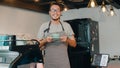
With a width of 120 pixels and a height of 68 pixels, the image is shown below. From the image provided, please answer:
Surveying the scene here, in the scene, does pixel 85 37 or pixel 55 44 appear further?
pixel 85 37

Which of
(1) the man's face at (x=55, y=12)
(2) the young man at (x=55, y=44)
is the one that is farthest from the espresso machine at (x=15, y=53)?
(1) the man's face at (x=55, y=12)

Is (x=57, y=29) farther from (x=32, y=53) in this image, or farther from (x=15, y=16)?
(x=15, y=16)

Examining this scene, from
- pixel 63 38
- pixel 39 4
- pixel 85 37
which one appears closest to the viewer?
pixel 63 38

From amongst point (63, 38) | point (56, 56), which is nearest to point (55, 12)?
point (63, 38)

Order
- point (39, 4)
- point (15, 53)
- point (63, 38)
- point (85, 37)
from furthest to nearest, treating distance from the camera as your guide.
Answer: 1. point (39, 4)
2. point (85, 37)
3. point (63, 38)
4. point (15, 53)

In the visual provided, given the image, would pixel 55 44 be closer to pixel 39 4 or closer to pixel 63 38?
pixel 63 38

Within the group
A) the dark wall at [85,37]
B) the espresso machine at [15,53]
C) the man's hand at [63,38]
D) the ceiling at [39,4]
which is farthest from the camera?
the ceiling at [39,4]

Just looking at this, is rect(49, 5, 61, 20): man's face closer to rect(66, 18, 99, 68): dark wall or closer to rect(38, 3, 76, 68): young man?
rect(38, 3, 76, 68): young man

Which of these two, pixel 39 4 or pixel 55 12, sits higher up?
pixel 39 4

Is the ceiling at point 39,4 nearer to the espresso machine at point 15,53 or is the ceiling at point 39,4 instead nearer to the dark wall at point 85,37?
the dark wall at point 85,37

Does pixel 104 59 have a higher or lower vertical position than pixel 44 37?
lower

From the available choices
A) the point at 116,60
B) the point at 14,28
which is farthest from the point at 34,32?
the point at 116,60

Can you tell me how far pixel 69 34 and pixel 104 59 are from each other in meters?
1.66

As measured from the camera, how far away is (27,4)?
9188 mm
